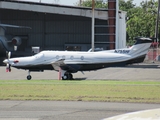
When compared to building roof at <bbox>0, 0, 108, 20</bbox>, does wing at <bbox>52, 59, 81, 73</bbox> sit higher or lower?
lower

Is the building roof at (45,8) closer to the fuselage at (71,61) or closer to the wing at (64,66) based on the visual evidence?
the fuselage at (71,61)

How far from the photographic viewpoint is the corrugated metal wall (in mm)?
60000

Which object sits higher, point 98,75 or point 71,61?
point 71,61

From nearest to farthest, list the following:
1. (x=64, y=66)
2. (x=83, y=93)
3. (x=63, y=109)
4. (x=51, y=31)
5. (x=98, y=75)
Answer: (x=63, y=109)
(x=83, y=93)
(x=64, y=66)
(x=98, y=75)
(x=51, y=31)

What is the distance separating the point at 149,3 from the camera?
334 ft

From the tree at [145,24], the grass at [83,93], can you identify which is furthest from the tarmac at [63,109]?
the tree at [145,24]

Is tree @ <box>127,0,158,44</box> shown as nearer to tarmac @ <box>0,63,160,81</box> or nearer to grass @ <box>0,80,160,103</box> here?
tarmac @ <box>0,63,160,81</box>

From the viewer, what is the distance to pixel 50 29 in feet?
199

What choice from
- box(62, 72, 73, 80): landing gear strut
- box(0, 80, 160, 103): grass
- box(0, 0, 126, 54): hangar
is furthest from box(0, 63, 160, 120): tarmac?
box(0, 0, 126, 54): hangar

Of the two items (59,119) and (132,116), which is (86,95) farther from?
(132,116)

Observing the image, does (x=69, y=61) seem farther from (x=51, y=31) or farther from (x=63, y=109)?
(x=51, y=31)

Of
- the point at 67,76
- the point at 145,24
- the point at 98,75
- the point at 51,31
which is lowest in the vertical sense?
the point at 98,75

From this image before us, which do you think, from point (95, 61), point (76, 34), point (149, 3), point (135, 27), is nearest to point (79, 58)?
point (95, 61)

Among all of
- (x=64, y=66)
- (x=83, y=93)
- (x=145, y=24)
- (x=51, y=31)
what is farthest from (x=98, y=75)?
(x=145, y=24)
